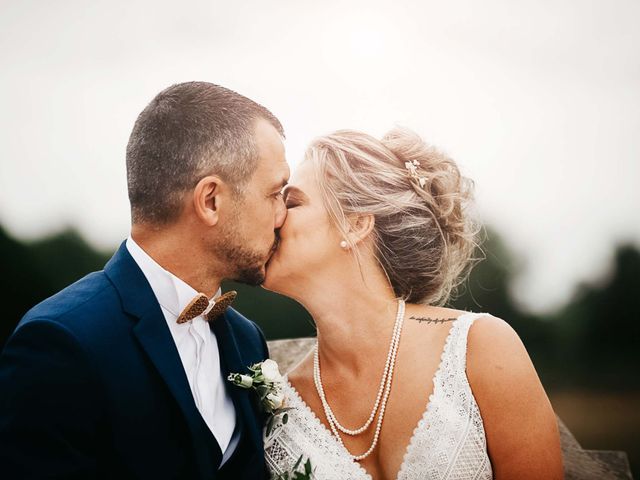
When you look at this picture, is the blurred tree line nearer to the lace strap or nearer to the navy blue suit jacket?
the lace strap

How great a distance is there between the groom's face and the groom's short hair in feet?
0.23

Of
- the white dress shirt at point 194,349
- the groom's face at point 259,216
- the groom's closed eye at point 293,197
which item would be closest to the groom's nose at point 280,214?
the groom's face at point 259,216

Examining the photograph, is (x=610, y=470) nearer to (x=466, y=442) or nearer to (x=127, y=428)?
(x=466, y=442)

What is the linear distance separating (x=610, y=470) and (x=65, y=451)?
11.7 feet

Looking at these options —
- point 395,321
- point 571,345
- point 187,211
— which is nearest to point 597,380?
point 571,345

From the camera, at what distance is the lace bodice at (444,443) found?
9.58 feet

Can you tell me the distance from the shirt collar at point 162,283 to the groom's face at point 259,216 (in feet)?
1.12

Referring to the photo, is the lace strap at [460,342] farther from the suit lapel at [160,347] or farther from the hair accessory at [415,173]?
the suit lapel at [160,347]

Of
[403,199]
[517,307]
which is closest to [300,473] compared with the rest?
[403,199]

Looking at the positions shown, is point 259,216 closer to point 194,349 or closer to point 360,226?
point 360,226

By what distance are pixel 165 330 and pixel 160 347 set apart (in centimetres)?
9

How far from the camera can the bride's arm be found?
9.40 feet

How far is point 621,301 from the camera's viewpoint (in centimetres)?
2091

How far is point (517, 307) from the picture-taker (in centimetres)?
1869
